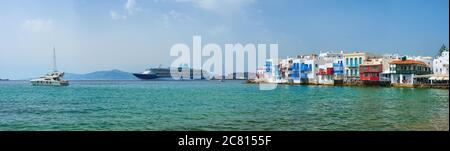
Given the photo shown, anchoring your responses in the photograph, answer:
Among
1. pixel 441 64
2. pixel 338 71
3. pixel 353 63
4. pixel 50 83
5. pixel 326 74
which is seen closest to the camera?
pixel 441 64

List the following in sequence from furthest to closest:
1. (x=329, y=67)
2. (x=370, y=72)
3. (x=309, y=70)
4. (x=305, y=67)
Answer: (x=305, y=67) < (x=309, y=70) < (x=329, y=67) < (x=370, y=72)

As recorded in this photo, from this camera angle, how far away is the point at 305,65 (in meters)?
45.4

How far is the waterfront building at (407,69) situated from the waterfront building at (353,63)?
3.81 m

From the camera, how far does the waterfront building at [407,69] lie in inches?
1315

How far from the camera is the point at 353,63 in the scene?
38656 mm

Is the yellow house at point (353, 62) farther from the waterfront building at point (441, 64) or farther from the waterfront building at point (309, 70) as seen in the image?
the waterfront building at point (441, 64)

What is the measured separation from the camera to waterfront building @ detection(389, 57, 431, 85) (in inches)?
1315

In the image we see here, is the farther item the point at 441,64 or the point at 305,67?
the point at 305,67

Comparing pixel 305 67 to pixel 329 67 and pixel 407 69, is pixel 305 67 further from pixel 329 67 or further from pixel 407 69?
pixel 407 69

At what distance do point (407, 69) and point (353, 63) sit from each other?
5847 mm

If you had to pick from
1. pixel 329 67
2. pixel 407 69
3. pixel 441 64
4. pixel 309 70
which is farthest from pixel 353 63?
pixel 441 64

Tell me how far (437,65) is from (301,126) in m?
27.8

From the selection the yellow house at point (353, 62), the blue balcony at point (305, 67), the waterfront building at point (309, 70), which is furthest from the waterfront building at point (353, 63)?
the blue balcony at point (305, 67)
